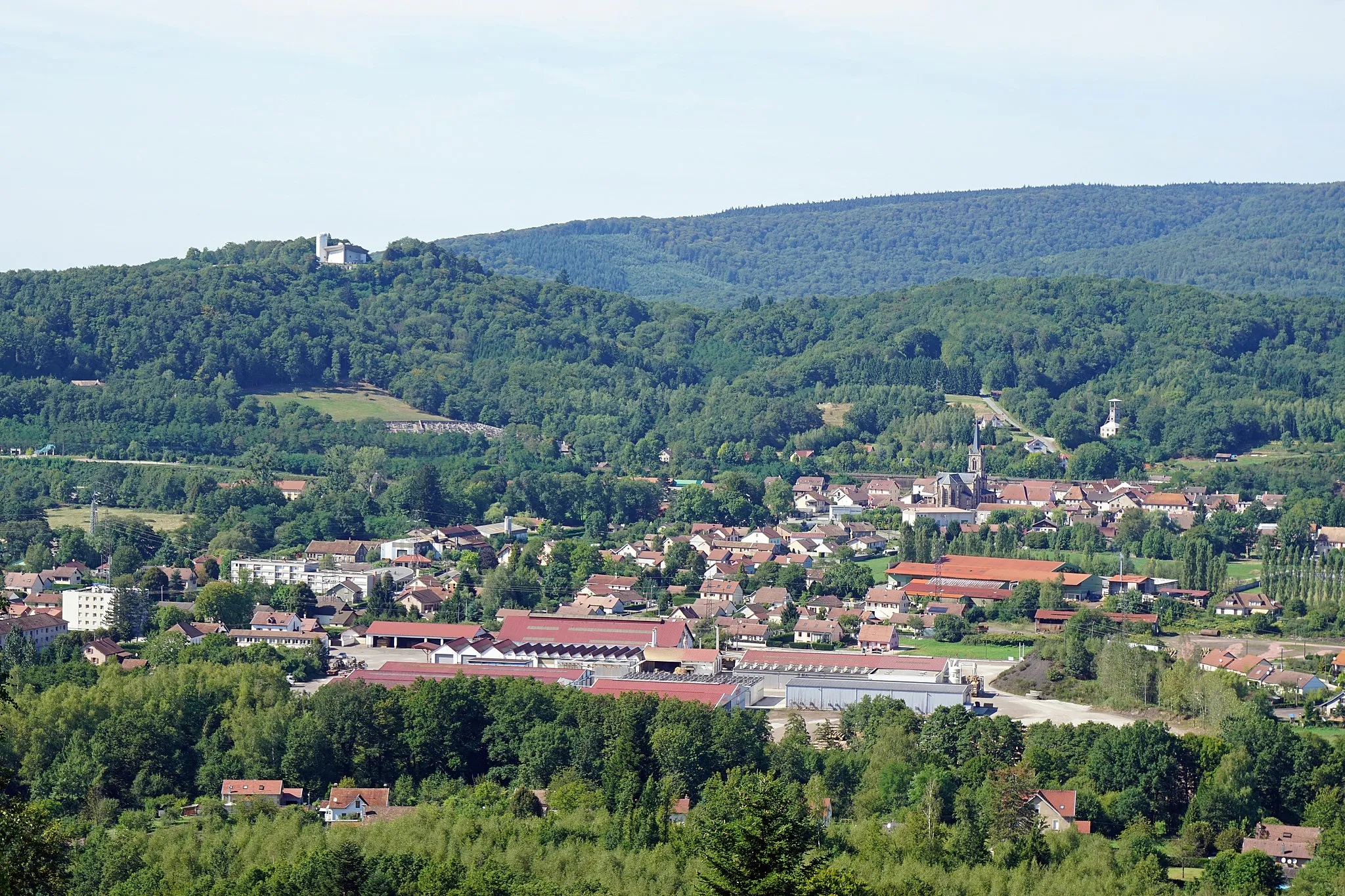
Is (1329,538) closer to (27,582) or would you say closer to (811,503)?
(811,503)

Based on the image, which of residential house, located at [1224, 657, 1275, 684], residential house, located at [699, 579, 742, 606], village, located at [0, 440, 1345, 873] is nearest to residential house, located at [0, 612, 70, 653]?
village, located at [0, 440, 1345, 873]

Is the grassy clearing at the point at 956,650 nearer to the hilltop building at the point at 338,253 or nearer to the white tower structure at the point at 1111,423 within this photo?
the white tower structure at the point at 1111,423

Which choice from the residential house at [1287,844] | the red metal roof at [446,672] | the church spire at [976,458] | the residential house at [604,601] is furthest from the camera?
the church spire at [976,458]

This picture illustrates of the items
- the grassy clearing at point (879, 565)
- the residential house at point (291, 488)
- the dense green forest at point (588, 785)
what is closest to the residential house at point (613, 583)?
the grassy clearing at point (879, 565)

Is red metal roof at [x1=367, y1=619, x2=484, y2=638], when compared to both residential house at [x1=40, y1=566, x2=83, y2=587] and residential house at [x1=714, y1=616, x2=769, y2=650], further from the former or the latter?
residential house at [x1=40, y1=566, x2=83, y2=587]

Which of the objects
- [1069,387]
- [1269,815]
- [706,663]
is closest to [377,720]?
[706,663]
